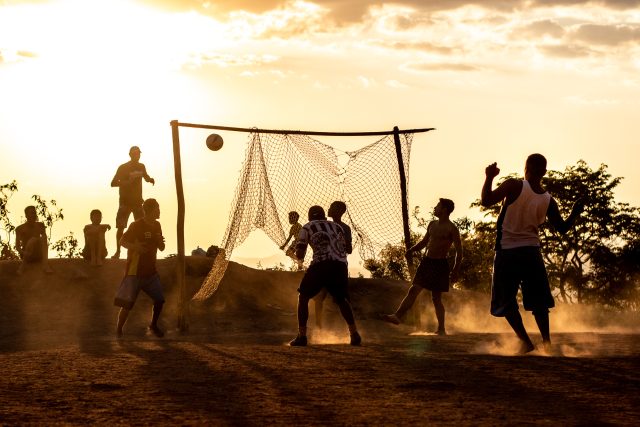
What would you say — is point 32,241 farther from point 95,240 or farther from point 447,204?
point 447,204

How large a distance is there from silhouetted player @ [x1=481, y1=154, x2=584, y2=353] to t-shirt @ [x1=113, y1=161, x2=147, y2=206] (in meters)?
9.11

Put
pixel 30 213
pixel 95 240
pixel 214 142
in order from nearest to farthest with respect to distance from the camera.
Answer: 1. pixel 214 142
2. pixel 30 213
3. pixel 95 240

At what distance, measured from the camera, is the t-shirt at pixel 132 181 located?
19.0m

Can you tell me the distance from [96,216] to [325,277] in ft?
29.6

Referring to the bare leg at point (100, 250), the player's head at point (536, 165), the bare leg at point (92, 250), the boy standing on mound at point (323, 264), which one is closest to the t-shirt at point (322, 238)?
the boy standing on mound at point (323, 264)

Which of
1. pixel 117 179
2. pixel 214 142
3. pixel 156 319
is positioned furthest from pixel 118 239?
pixel 156 319

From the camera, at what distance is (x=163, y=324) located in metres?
19.6

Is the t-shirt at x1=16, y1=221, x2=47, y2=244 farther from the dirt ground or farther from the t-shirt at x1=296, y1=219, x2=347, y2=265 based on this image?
the t-shirt at x1=296, y1=219, x2=347, y2=265

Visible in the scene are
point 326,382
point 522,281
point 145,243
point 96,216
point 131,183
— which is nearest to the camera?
point 326,382

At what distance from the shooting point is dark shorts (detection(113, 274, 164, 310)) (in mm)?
→ 15414

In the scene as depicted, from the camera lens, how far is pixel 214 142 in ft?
59.3

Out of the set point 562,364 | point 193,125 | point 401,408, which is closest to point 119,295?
point 193,125

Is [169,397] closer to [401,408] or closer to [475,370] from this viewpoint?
[401,408]

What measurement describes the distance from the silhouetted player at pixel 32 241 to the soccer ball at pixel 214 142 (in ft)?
13.6
